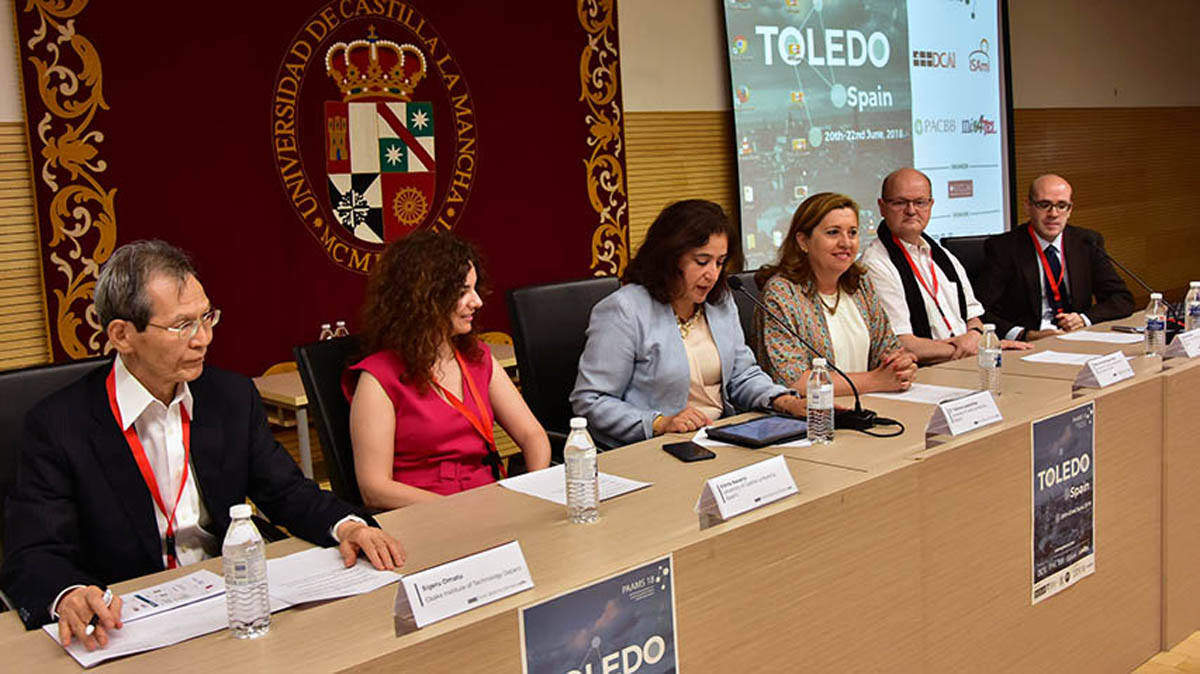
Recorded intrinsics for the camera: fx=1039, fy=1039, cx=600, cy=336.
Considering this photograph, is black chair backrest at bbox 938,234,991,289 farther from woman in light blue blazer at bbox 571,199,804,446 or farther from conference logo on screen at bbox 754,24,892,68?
woman in light blue blazer at bbox 571,199,804,446

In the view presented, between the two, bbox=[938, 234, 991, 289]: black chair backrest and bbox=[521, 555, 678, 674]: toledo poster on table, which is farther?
bbox=[938, 234, 991, 289]: black chair backrest

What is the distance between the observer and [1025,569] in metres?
2.22

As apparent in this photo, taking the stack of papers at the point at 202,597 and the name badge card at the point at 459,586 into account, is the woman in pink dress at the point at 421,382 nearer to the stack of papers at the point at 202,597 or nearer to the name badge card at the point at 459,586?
the stack of papers at the point at 202,597

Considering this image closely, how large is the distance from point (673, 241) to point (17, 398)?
4.95ft

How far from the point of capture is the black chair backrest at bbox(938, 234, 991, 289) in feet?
14.5

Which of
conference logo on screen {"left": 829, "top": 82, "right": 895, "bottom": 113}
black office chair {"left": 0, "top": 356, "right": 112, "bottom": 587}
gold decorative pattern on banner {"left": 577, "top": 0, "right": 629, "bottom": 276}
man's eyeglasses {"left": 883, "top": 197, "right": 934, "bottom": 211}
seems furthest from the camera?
conference logo on screen {"left": 829, "top": 82, "right": 895, "bottom": 113}

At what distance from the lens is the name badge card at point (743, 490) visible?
1.65m

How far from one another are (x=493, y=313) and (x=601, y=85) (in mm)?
1229

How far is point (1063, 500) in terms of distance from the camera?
7.57 feet

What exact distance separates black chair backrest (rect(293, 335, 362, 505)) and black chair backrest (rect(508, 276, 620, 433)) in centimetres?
55

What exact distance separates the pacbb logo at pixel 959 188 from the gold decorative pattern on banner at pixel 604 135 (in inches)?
94.7

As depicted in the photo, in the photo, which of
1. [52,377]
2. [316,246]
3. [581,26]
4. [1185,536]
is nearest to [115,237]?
[316,246]

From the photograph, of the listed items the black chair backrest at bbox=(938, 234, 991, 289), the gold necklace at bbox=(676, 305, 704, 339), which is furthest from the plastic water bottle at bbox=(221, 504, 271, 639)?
the black chair backrest at bbox=(938, 234, 991, 289)

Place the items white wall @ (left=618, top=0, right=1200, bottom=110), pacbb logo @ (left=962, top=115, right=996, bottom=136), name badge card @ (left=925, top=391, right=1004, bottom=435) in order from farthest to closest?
pacbb logo @ (left=962, top=115, right=996, bottom=136), white wall @ (left=618, top=0, right=1200, bottom=110), name badge card @ (left=925, top=391, right=1004, bottom=435)
